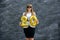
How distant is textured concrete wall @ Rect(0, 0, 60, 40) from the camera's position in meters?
10.9

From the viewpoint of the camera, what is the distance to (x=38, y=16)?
10984 millimetres

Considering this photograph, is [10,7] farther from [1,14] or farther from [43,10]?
[43,10]

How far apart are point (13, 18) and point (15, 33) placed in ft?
2.19

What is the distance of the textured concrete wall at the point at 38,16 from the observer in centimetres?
1086

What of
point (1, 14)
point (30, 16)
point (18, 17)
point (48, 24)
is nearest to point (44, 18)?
point (48, 24)

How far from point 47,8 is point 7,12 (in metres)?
1.75

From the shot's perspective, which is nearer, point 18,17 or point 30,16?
point 30,16

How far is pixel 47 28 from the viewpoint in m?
10.9

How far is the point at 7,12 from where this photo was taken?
11.1m

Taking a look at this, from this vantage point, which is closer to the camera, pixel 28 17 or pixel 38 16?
pixel 28 17

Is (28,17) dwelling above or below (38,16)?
above

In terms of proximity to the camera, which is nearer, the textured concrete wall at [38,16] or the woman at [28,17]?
the woman at [28,17]

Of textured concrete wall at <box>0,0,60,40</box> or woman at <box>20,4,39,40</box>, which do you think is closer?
woman at <box>20,4,39,40</box>

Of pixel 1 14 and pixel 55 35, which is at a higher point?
pixel 1 14
